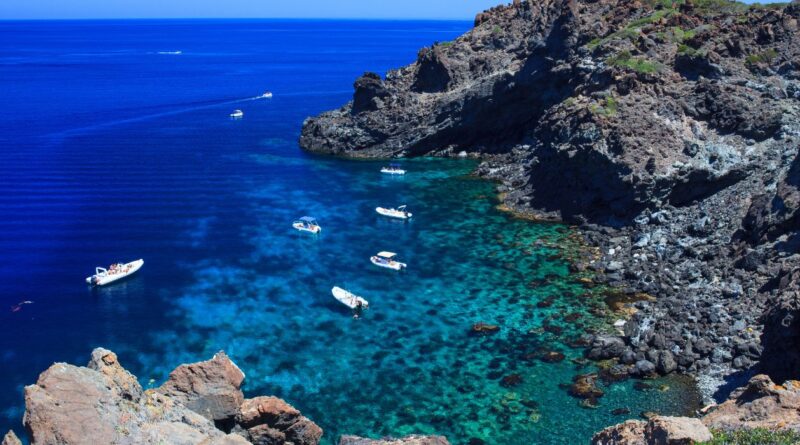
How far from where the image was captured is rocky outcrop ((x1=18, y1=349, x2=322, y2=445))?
69.1 feet

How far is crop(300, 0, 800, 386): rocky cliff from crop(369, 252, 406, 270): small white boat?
1728cm

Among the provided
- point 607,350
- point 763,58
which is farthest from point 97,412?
point 763,58

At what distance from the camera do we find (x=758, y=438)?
2233 cm

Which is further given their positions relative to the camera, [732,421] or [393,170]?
[393,170]

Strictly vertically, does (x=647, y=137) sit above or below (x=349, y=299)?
above

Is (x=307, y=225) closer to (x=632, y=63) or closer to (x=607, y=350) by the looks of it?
(x=607, y=350)

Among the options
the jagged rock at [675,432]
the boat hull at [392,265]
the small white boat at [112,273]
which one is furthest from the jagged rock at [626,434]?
the small white boat at [112,273]

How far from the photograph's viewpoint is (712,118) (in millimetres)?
72375

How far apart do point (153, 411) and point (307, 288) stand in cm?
3452

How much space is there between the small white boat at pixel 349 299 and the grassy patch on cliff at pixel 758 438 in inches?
1386

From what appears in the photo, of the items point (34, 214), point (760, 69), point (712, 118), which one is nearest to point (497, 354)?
point (712, 118)

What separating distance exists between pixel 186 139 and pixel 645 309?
9238cm

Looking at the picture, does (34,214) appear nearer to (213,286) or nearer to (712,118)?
(213,286)

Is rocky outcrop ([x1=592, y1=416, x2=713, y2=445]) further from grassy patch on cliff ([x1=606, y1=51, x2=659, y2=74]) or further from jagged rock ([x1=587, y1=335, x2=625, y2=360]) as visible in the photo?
grassy patch on cliff ([x1=606, y1=51, x2=659, y2=74])
